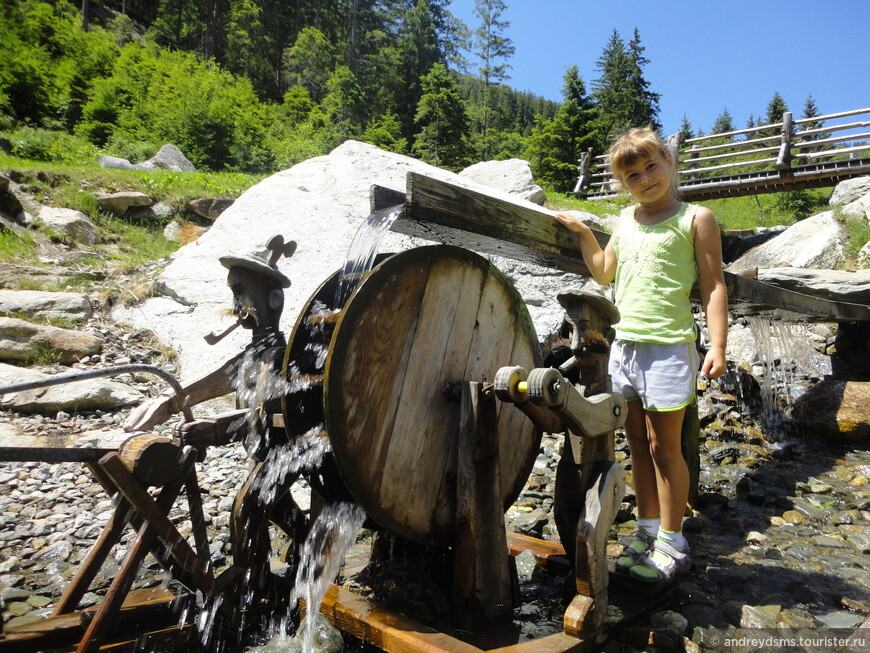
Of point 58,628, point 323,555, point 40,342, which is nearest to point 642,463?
point 323,555

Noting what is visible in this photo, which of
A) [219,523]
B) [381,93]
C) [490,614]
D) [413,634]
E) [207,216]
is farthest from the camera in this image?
[381,93]

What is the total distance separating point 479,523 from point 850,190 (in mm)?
15007

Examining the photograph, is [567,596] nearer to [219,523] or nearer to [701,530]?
[701,530]

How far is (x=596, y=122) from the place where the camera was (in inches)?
930

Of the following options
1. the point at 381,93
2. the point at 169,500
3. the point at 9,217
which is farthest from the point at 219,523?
the point at 381,93

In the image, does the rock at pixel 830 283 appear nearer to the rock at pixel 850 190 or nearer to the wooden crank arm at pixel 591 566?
the wooden crank arm at pixel 591 566

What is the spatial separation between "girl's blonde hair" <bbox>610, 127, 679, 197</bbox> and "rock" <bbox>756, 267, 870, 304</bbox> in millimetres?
5051

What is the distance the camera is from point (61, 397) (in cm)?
490

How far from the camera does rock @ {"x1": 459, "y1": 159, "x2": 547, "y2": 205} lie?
9688mm

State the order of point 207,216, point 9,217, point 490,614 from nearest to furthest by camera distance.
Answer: point 490,614
point 9,217
point 207,216

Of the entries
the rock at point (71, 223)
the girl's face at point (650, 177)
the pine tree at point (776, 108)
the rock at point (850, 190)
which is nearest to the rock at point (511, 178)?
the rock at point (71, 223)

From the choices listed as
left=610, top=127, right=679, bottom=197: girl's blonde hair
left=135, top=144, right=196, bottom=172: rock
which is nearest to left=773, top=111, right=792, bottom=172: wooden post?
left=610, top=127, right=679, bottom=197: girl's blonde hair

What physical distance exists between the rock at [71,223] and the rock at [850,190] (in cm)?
1528

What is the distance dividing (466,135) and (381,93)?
36.1ft
